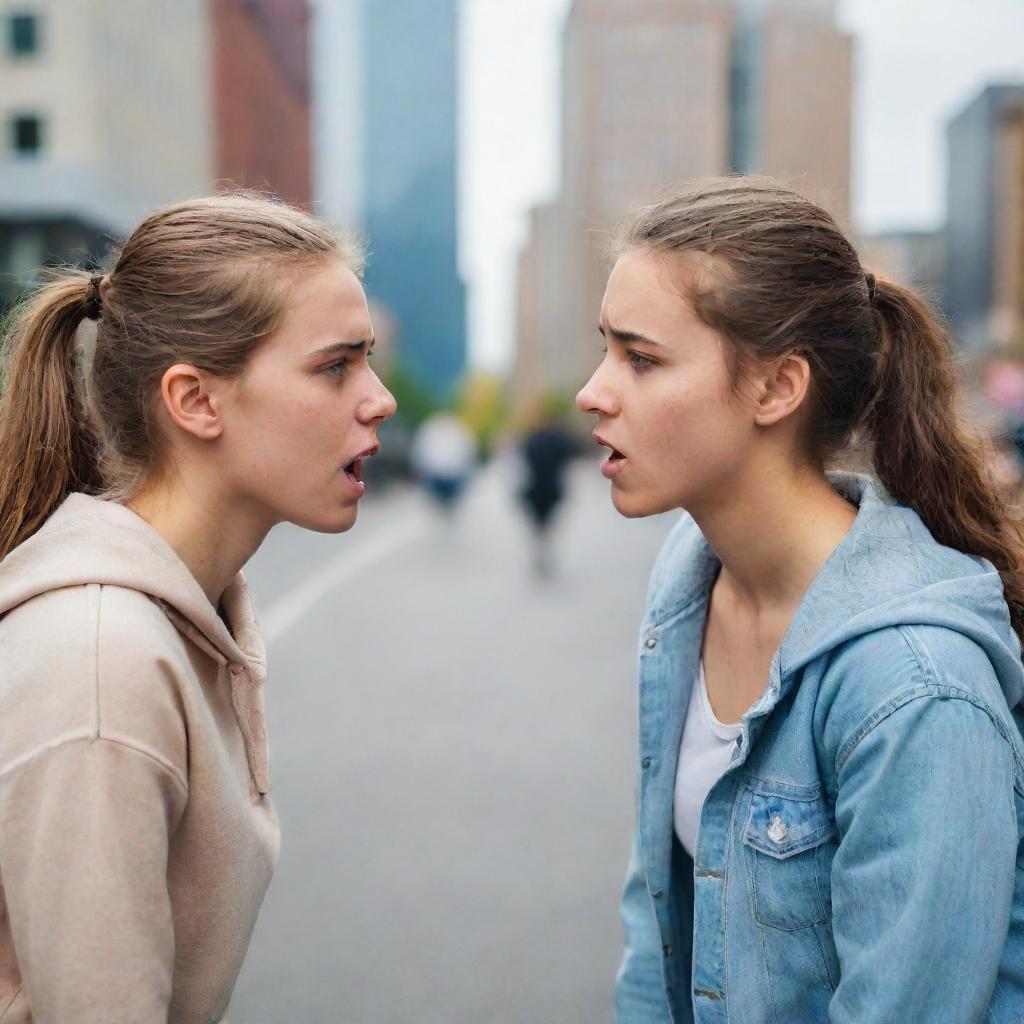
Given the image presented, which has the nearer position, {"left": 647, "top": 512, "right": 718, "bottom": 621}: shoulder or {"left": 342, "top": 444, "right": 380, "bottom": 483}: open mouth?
{"left": 342, "top": 444, "right": 380, "bottom": 483}: open mouth

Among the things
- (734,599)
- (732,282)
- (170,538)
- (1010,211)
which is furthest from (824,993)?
(1010,211)

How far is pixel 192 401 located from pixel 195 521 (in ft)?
0.68

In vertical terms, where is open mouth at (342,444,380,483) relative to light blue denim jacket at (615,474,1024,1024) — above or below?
above

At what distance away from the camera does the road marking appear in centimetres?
1104

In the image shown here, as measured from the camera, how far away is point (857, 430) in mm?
2312

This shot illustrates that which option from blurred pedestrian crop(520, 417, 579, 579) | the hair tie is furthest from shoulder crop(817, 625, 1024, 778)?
blurred pedestrian crop(520, 417, 579, 579)

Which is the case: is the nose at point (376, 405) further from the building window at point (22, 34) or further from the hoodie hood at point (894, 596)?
the building window at point (22, 34)

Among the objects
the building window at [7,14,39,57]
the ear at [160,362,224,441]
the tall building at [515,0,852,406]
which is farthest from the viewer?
the tall building at [515,0,852,406]

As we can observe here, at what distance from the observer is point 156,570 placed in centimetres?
189

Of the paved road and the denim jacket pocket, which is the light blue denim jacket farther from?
the paved road

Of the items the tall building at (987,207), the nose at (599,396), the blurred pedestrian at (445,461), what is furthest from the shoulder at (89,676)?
the tall building at (987,207)

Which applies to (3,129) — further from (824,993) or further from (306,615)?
(824,993)

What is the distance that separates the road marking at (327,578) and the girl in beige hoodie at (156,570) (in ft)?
25.1

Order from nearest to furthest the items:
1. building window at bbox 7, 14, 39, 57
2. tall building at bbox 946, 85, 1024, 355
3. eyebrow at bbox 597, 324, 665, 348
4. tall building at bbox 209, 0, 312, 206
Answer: eyebrow at bbox 597, 324, 665, 348
building window at bbox 7, 14, 39, 57
tall building at bbox 209, 0, 312, 206
tall building at bbox 946, 85, 1024, 355
